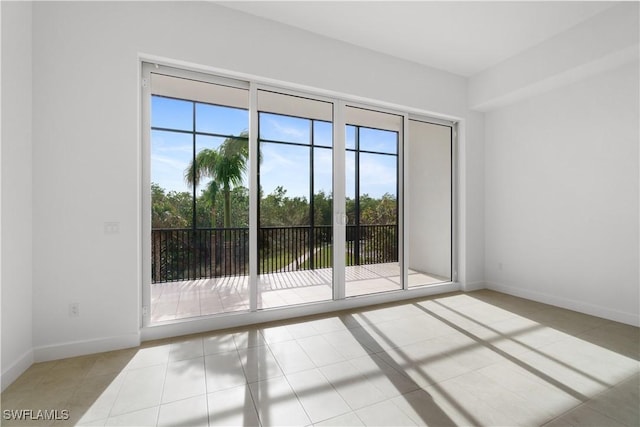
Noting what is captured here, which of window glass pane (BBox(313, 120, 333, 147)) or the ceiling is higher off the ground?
the ceiling

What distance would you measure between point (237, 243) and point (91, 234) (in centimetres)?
129

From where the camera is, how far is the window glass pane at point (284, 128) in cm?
326

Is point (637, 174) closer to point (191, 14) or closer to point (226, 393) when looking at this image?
point (226, 393)

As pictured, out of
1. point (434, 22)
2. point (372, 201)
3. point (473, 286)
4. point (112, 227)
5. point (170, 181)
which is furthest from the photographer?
point (473, 286)

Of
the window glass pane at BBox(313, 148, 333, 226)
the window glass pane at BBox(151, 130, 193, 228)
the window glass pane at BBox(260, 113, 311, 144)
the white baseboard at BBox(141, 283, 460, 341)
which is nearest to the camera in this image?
the white baseboard at BBox(141, 283, 460, 341)

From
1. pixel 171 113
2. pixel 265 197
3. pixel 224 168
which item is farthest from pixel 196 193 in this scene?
pixel 171 113

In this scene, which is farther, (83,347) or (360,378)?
A: (83,347)

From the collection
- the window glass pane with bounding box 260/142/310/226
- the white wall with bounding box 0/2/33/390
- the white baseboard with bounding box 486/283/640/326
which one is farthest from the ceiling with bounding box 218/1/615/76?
the white baseboard with bounding box 486/283/640/326

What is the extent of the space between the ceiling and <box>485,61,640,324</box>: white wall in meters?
0.89

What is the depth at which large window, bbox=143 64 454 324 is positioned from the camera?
9.61 feet

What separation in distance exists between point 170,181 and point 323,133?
182 cm

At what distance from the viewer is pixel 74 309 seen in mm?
2363

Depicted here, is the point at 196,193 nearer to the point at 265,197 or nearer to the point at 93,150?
the point at 265,197

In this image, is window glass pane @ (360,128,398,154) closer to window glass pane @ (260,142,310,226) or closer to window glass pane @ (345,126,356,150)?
window glass pane @ (345,126,356,150)
